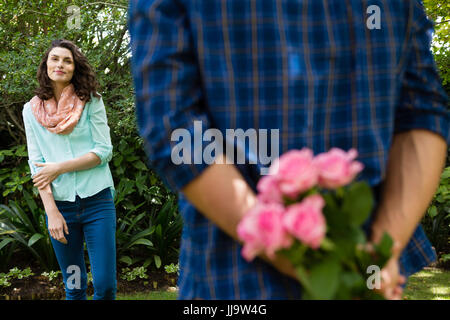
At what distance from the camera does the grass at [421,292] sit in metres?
5.00

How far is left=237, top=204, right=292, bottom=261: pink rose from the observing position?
64 centimetres

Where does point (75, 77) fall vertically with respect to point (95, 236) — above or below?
above

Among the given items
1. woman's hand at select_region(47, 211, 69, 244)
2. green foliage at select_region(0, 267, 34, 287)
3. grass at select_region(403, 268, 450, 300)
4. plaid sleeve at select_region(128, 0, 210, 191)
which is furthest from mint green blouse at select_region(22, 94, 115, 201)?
grass at select_region(403, 268, 450, 300)

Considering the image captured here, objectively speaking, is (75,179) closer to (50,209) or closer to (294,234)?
(50,209)

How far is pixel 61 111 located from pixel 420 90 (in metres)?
3.00

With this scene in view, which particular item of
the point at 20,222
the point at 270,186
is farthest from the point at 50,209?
the point at 270,186

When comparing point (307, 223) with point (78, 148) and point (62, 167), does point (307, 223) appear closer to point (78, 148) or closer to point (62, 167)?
point (62, 167)

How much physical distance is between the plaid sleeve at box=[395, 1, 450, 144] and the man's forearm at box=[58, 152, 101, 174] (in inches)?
108

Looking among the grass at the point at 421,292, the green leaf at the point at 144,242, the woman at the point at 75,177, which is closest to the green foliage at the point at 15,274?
the grass at the point at 421,292

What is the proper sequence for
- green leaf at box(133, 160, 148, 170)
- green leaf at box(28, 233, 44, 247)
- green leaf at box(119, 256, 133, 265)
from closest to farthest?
green leaf at box(28, 233, 44, 247) < green leaf at box(119, 256, 133, 265) < green leaf at box(133, 160, 148, 170)

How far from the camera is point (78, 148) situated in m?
3.58

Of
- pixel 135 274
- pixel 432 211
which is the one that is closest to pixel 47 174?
pixel 135 274

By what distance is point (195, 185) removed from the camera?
84 cm

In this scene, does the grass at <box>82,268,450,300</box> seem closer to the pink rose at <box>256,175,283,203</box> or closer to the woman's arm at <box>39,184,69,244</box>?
the woman's arm at <box>39,184,69,244</box>
